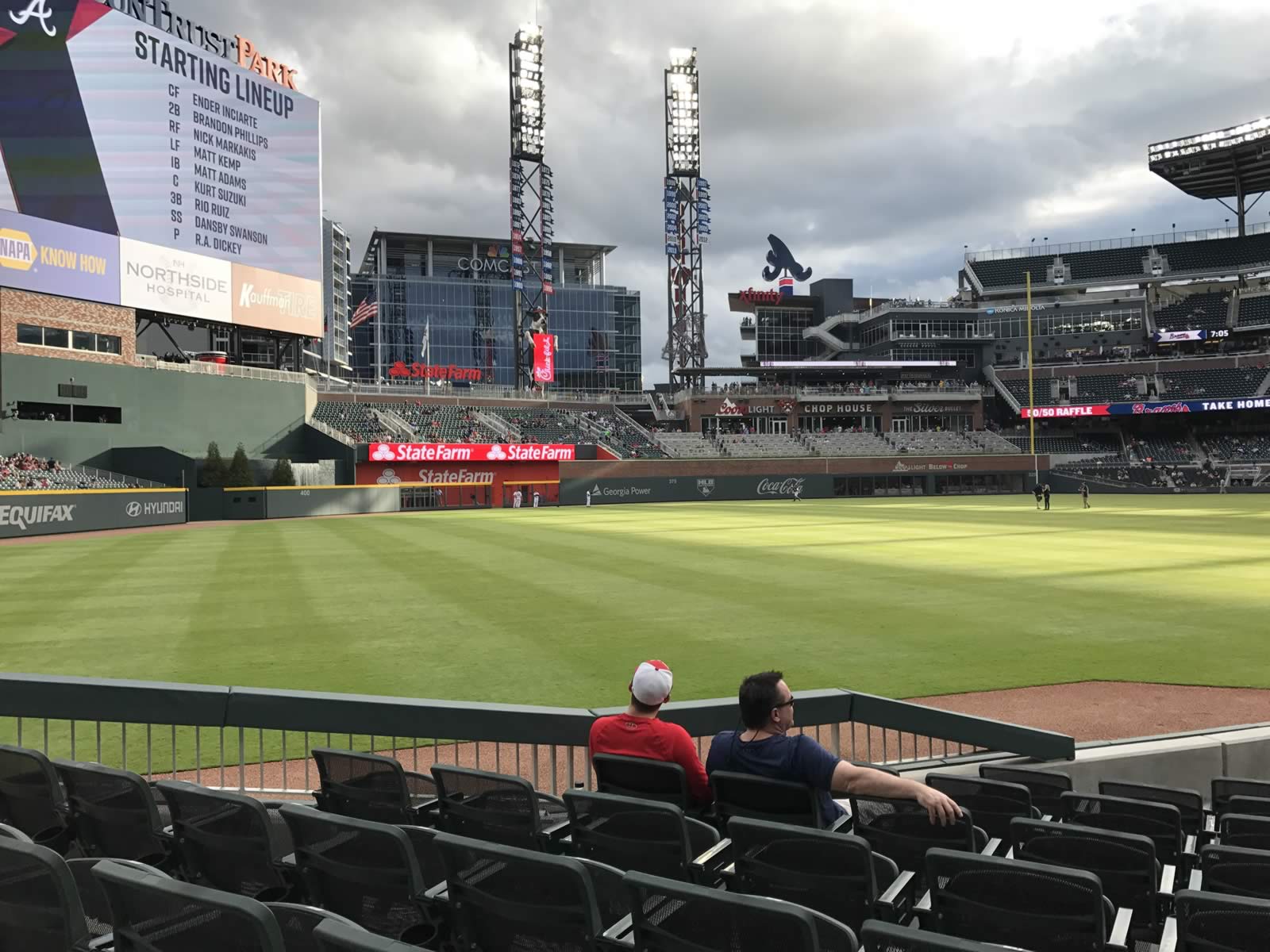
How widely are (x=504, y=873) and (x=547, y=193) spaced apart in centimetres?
9236

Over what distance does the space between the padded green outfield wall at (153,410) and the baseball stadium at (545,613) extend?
26cm

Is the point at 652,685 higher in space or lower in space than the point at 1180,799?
higher

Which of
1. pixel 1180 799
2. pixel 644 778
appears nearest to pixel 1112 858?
pixel 1180 799

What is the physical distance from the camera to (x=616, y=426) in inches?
3305

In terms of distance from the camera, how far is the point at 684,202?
93625 millimetres

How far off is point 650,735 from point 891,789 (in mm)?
1393

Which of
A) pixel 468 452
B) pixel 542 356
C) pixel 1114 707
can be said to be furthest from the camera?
pixel 542 356

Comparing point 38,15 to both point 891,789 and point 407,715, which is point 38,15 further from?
point 891,789

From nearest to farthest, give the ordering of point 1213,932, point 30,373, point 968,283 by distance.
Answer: point 1213,932, point 30,373, point 968,283

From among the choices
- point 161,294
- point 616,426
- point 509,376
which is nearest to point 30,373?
point 161,294

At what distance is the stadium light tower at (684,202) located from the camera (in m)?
92.9

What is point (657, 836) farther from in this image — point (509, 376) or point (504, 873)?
point (509, 376)

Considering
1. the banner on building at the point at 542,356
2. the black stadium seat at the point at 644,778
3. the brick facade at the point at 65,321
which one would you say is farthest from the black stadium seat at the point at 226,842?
the banner on building at the point at 542,356

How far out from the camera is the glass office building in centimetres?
11381
